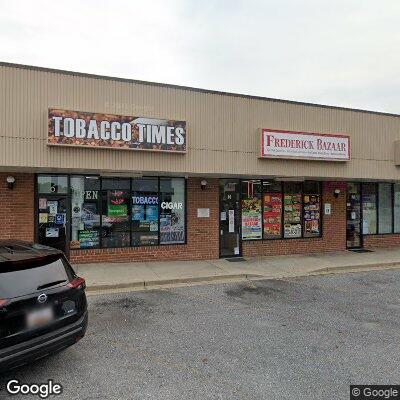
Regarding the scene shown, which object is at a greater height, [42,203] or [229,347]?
[42,203]

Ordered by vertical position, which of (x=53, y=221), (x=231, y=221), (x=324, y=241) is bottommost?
(x=324, y=241)

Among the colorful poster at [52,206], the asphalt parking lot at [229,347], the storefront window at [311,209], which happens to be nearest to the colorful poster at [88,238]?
the colorful poster at [52,206]

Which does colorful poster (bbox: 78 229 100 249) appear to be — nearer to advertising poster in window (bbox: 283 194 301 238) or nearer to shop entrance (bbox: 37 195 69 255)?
shop entrance (bbox: 37 195 69 255)

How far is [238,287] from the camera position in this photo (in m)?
8.53

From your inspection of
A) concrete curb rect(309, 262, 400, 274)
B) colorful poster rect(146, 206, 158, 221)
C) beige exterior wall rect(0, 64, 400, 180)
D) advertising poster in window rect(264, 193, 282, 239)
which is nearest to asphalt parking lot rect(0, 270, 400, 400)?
concrete curb rect(309, 262, 400, 274)

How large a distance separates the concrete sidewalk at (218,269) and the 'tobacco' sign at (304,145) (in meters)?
3.47

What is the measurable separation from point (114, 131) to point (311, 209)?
8.01 m

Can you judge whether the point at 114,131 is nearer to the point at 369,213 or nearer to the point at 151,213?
the point at 151,213

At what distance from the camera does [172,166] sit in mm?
9672

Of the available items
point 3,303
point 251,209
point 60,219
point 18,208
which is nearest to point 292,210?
point 251,209

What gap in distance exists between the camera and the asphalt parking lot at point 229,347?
4031 millimetres

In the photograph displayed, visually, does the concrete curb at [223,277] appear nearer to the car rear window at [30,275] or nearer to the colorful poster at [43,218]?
the colorful poster at [43,218]

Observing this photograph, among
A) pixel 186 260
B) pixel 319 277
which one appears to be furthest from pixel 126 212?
pixel 319 277

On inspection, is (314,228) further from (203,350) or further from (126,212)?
(203,350)
